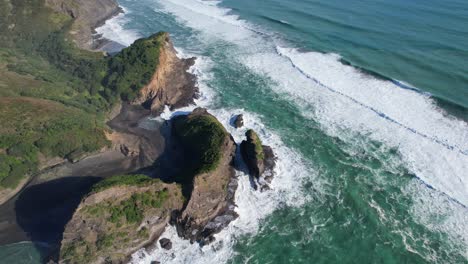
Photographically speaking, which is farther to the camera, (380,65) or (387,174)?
(380,65)

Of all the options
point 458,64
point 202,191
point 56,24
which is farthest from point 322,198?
point 56,24

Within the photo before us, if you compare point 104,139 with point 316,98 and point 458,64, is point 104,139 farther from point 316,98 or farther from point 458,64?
point 458,64

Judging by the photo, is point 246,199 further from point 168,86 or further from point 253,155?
point 168,86

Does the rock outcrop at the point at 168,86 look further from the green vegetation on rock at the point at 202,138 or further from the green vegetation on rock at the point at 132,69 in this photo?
the green vegetation on rock at the point at 202,138

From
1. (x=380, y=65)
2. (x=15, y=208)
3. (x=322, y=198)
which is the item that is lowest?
(x=15, y=208)

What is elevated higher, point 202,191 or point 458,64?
point 458,64

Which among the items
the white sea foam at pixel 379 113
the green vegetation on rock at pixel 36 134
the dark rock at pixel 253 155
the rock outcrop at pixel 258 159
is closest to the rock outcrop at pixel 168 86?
the green vegetation on rock at pixel 36 134

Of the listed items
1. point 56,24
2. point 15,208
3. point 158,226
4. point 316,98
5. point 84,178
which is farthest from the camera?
point 56,24

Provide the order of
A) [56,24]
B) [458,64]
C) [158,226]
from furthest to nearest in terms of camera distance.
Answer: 1. [56,24]
2. [458,64]
3. [158,226]

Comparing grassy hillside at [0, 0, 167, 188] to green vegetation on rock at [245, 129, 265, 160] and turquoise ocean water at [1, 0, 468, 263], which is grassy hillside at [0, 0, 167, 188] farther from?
green vegetation on rock at [245, 129, 265, 160]
